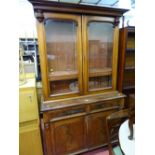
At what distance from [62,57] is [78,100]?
0.62 metres

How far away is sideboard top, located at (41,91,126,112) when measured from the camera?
158 cm

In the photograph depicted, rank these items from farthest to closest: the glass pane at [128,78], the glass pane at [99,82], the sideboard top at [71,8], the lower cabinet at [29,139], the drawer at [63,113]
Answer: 1. the glass pane at [128,78]
2. the glass pane at [99,82]
3. the lower cabinet at [29,139]
4. the drawer at [63,113]
5. the sideboard top at [71,8]

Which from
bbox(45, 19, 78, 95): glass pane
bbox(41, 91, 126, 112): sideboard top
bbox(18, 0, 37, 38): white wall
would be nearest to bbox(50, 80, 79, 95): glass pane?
bbox(45, 19, 78, 95): glass pane

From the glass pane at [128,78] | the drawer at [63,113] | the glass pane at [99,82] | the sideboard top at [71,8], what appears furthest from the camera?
the glass pane at [128,78]

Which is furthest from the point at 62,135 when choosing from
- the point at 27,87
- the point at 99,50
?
the point at 99,50

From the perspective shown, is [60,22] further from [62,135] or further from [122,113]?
[62,135]

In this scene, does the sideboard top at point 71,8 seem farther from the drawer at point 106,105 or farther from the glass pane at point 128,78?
the drawer at point 106,105

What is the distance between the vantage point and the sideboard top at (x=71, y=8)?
137 cm

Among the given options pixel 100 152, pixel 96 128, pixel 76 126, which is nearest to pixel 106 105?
pixel 96 128

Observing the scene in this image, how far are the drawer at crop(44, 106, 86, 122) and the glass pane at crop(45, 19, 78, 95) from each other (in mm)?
253

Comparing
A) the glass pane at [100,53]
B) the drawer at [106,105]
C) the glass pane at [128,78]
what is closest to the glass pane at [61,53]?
the glass pane at [100,53]

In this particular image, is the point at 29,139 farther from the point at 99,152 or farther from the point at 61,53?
the point at 61,53
